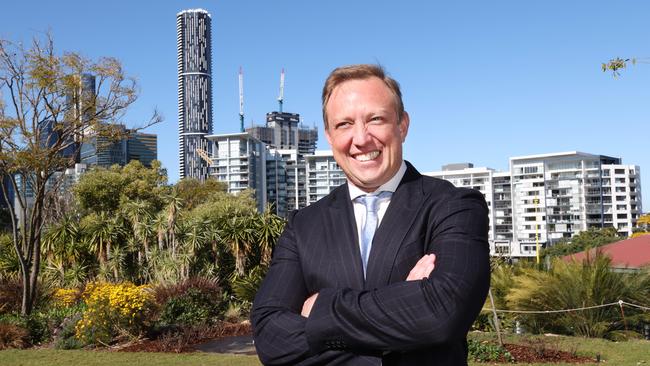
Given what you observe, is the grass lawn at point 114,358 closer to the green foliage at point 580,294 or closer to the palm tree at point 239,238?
Result: the green foliage at point 580,294

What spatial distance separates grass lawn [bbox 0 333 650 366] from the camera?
10.1m

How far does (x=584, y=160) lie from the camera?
381ft

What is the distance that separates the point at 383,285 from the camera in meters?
1.91

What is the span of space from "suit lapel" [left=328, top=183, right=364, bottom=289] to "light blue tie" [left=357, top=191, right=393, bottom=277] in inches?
1.2

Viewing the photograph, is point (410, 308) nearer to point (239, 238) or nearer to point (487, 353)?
point (487, 353)

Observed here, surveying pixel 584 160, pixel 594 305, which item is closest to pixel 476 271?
pixel 594 305

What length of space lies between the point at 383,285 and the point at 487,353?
28.6 ft

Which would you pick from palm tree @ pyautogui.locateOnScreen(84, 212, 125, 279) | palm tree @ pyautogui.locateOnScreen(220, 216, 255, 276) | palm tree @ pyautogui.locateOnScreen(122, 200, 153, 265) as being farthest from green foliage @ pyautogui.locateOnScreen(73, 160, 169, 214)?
palm tree @ pyautogui.locateOnScreen(220, 216, 255, 276)

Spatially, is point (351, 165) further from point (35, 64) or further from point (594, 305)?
point (35, 64)

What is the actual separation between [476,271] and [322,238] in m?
0.53

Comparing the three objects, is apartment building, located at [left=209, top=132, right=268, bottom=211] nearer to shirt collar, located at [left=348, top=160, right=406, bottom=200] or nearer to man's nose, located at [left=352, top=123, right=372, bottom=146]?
shirt collar, located at [left=348, top=160, right=406, bottom=200]

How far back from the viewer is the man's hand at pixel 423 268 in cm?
184

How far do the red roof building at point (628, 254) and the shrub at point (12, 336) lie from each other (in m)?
11.9

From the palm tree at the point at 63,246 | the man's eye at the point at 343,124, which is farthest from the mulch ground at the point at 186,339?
the man's eye at the point at 343,124
